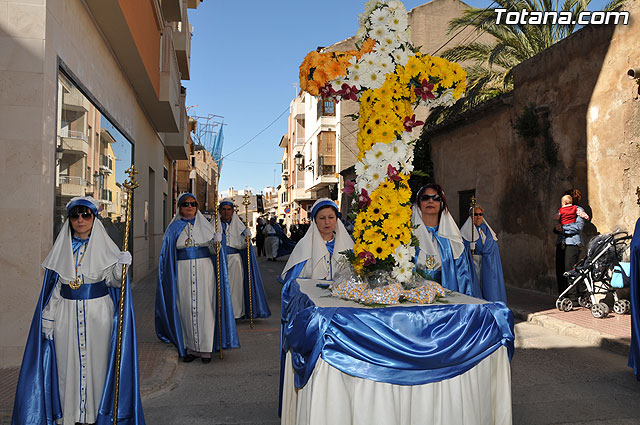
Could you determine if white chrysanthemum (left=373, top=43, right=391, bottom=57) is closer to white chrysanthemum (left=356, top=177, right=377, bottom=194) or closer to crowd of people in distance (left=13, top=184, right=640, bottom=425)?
white chrysanthemum (left=356, top=177, right=377, bottom=194)

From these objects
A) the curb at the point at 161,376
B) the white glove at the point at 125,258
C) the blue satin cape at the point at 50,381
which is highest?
the white glove at the point at 125,258

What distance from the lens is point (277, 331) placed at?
27.5 ft

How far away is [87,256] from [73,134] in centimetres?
394

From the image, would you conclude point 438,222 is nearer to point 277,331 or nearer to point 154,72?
point 277,331

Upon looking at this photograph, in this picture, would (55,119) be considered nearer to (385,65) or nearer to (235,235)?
(235,235)

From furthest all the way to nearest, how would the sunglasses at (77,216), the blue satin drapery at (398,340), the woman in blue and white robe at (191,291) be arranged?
1. the woman in blue and white robe at (191,291)
2. the sunglasses at (77,216)
3. the blue satin drapery at (398,340)

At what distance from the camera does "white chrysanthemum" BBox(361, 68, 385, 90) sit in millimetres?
3508

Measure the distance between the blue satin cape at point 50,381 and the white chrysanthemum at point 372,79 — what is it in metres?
2.50

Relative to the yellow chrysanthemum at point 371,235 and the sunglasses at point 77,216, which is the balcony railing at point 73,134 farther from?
the yellow chrysanthemum at point 371,235

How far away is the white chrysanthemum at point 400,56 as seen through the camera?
11.7 ft

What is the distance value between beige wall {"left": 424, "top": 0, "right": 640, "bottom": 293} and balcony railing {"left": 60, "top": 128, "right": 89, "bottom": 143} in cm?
915

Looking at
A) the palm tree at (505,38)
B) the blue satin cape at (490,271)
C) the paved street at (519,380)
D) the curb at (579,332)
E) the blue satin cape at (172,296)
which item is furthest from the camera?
the palm tree at (505,38)

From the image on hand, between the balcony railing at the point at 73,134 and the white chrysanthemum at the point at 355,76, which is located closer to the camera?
the white chrysanthemum at the point at 355,76

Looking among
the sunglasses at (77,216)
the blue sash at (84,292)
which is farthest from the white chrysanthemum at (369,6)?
the blue sash at (84,292)
